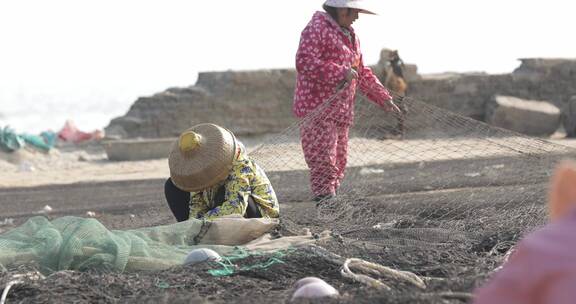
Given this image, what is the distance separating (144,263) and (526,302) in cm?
322

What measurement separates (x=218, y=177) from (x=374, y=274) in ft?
6.09

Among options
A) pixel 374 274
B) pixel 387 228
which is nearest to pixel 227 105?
pixel 387 228

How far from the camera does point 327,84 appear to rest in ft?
26.1

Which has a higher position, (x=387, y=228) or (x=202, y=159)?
(x=202, y=159)

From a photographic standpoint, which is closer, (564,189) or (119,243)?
(564,189)

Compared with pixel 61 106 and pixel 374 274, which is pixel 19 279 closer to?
pixel 374 274

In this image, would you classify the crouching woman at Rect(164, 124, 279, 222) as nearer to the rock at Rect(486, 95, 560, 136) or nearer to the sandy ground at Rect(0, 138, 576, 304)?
the sandy ground at Rect(0, 138, 576, 304)

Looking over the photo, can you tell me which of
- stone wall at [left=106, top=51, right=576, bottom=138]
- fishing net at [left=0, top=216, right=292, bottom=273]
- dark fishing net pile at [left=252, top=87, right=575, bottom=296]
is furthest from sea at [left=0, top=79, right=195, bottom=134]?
fishing net at [left=0, top=216, right=292, bottom=273]

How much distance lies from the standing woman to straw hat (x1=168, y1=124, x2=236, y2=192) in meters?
1.51

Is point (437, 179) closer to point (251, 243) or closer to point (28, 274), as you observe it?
point (251, 243)

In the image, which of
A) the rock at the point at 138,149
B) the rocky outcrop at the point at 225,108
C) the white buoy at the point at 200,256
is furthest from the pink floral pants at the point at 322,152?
the rocky outcrop at the point at 225,108

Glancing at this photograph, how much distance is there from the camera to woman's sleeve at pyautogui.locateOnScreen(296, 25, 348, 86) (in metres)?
7.82

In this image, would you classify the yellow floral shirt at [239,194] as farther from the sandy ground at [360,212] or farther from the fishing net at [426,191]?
the fishing net at [426,191]

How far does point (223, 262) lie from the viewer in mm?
5000
